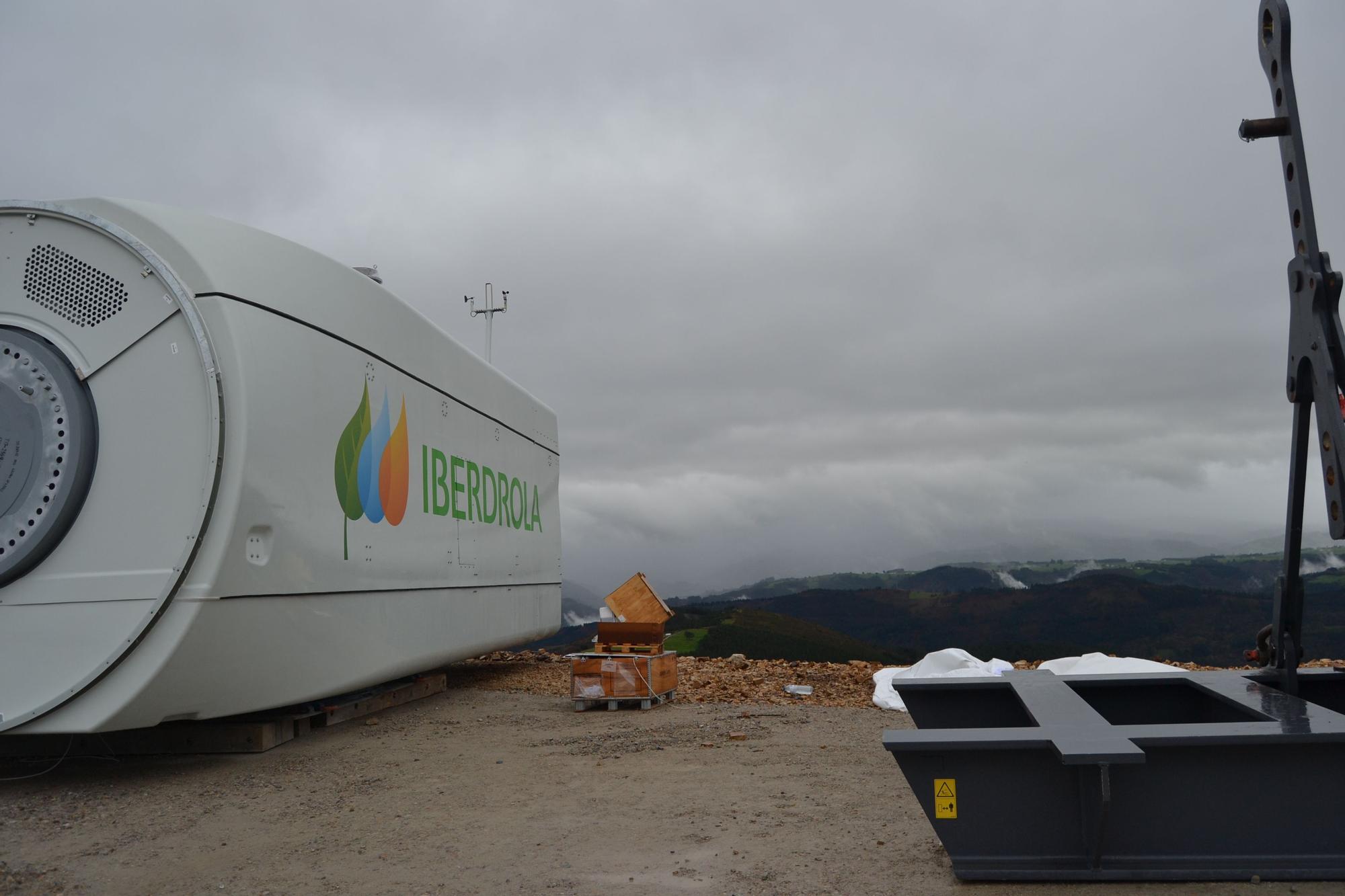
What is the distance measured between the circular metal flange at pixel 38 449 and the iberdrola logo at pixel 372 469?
1.57 m

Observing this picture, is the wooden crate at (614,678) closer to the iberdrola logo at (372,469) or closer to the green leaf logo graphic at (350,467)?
the iberdrola logo at (372,469)

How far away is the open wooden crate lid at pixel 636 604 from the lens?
10.5 meters

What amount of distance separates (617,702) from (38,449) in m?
5.35

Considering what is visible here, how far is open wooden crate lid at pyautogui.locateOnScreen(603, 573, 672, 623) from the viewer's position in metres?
10.5

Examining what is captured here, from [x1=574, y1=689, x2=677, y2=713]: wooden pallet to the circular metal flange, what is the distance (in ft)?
16.0

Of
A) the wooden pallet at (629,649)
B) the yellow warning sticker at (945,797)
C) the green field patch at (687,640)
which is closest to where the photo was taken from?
the yellow warning sticker at (945,797)

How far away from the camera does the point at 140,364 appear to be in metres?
5.86

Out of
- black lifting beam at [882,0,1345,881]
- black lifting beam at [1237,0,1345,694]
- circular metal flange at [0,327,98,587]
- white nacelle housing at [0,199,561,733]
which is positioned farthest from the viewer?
circular metal flange at [0,327,98,587]

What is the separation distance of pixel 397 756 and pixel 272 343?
9.88ft

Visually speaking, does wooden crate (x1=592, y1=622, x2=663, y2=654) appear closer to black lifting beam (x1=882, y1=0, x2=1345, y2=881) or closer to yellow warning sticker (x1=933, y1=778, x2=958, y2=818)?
black lifting beam (x1=882, y1=0, x2=1345, y2=881)

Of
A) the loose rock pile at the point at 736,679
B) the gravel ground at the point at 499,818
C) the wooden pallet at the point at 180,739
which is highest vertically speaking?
the wooden pallet at the point at 180,739

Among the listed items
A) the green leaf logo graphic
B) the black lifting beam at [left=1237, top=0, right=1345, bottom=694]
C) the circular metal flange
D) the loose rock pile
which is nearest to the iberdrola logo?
the green leaf logo graphic

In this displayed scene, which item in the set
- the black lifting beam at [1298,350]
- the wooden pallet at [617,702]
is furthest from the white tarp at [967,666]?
the black lifting beam at [1298,350]

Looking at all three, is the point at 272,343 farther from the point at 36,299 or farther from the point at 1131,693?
the point at 1131,693
